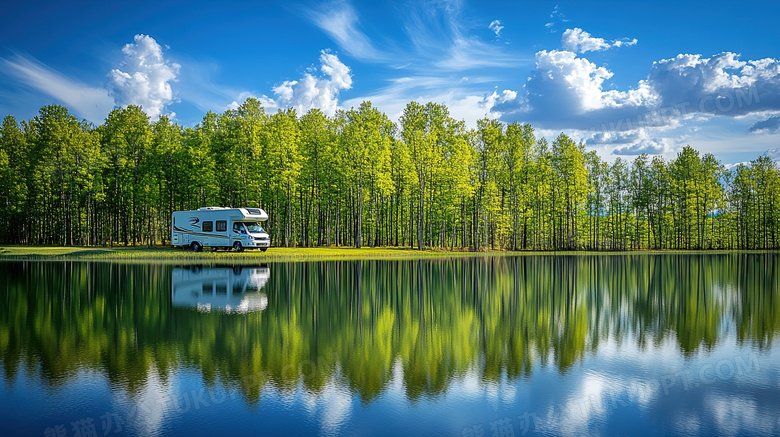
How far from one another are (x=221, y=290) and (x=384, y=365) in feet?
44.8

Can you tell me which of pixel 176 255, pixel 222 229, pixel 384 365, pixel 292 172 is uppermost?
pixel 292 172

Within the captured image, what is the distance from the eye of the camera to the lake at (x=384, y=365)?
23.6 feet

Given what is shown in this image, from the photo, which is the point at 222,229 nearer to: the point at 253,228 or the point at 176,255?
the point at 253,228

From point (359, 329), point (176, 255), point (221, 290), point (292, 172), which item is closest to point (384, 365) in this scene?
point (359, 329)

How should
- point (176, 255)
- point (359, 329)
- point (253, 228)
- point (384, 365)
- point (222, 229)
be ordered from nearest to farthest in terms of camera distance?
point (384, 365) → point (359, 329) → point (176, 255) → point (222, 229) → point (253, 228)

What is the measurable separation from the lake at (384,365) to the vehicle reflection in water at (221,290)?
0.77 ft

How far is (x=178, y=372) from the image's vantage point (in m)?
9.27

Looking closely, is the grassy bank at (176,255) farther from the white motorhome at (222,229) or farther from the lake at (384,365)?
the lake at (384,365)

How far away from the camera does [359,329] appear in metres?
13.1

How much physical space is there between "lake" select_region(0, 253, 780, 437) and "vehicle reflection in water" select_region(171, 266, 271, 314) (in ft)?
0.77

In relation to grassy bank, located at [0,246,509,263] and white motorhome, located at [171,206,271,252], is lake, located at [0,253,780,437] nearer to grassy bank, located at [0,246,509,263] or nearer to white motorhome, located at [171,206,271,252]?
grassy bank, located at [0,246,509,263]

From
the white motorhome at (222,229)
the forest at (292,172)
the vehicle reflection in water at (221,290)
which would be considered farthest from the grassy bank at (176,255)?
the vehicle reflection in water at (221,290)

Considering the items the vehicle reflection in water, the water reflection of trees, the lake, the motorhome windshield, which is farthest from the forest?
the lake

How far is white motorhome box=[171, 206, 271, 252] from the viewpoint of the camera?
45.3 m
